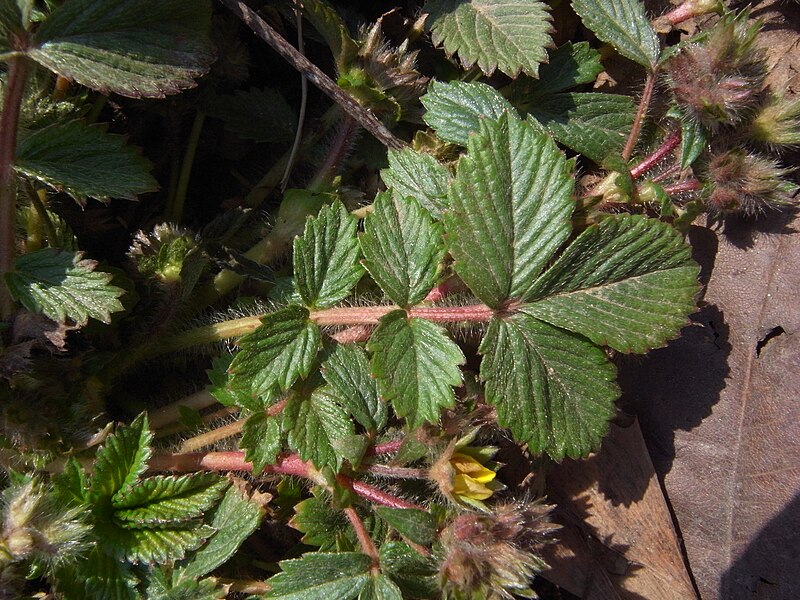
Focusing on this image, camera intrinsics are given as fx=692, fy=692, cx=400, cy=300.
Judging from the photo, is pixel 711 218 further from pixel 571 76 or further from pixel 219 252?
pixel 219 252

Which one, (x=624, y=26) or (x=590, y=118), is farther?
(x=590, y=118)

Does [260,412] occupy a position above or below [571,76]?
below

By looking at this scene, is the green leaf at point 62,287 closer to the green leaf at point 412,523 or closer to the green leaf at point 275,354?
the green leaf at point 275,354

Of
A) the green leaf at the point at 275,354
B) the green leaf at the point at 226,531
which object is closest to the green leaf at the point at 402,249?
the green leaf at the point at 275,354

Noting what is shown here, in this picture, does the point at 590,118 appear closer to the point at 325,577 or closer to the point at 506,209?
the point at 506,209

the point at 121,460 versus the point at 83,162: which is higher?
the point at 83,162

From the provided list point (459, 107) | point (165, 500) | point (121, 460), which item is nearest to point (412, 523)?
point (165, 500)

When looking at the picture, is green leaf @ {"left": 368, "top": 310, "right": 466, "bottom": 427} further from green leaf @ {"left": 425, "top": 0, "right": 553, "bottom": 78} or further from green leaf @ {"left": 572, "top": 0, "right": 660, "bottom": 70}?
green leaf @ {"left": 572, "top": 0, "right": 660, "bottom": 70}

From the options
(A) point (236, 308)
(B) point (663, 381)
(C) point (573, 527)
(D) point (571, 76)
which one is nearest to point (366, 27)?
(D) point (571, 76)
